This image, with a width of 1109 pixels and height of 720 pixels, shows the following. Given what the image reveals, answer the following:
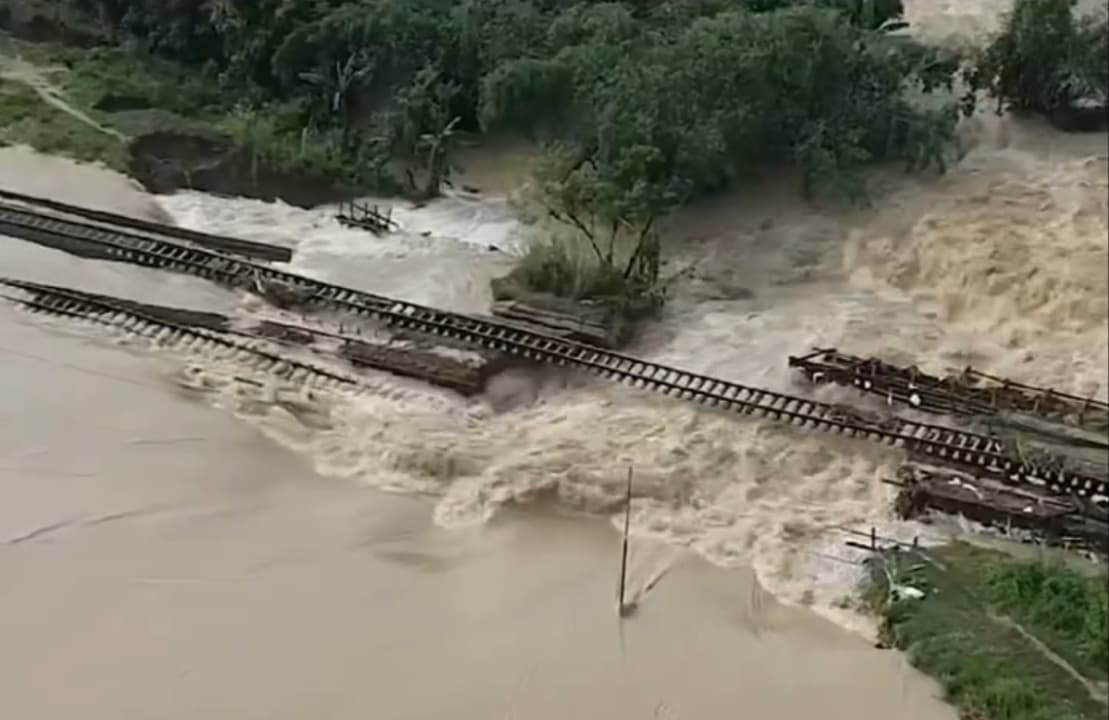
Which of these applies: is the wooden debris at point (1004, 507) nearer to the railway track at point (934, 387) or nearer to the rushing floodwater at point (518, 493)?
the rushing floodwater at point (518, 493)

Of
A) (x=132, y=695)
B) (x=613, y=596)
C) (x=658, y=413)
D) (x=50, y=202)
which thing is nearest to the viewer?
(x=132, y=695)

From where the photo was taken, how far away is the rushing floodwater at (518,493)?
5.22m

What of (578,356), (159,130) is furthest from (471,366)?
(159,130)

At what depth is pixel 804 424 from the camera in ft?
20.8

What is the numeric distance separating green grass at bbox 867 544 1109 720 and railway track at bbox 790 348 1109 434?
57cm

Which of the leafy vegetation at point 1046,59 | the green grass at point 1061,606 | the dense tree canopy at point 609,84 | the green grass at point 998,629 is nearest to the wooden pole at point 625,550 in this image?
the green grass at point 998,629

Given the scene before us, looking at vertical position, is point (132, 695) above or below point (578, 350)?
below

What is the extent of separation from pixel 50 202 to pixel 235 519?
2.87 metres

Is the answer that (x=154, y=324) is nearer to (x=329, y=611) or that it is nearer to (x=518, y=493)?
(x=518, y=493)

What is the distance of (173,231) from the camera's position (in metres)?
7.87

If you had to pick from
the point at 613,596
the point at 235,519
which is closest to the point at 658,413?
the point at 613,596

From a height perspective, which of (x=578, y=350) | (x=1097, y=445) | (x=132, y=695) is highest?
(x=1097, y=445)

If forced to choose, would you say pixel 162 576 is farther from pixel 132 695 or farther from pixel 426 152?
pixel 426 152

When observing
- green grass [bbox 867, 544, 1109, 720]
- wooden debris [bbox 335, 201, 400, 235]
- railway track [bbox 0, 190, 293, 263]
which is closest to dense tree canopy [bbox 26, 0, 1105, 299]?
wooden debris [bbox 335, 201, 400, 235]
